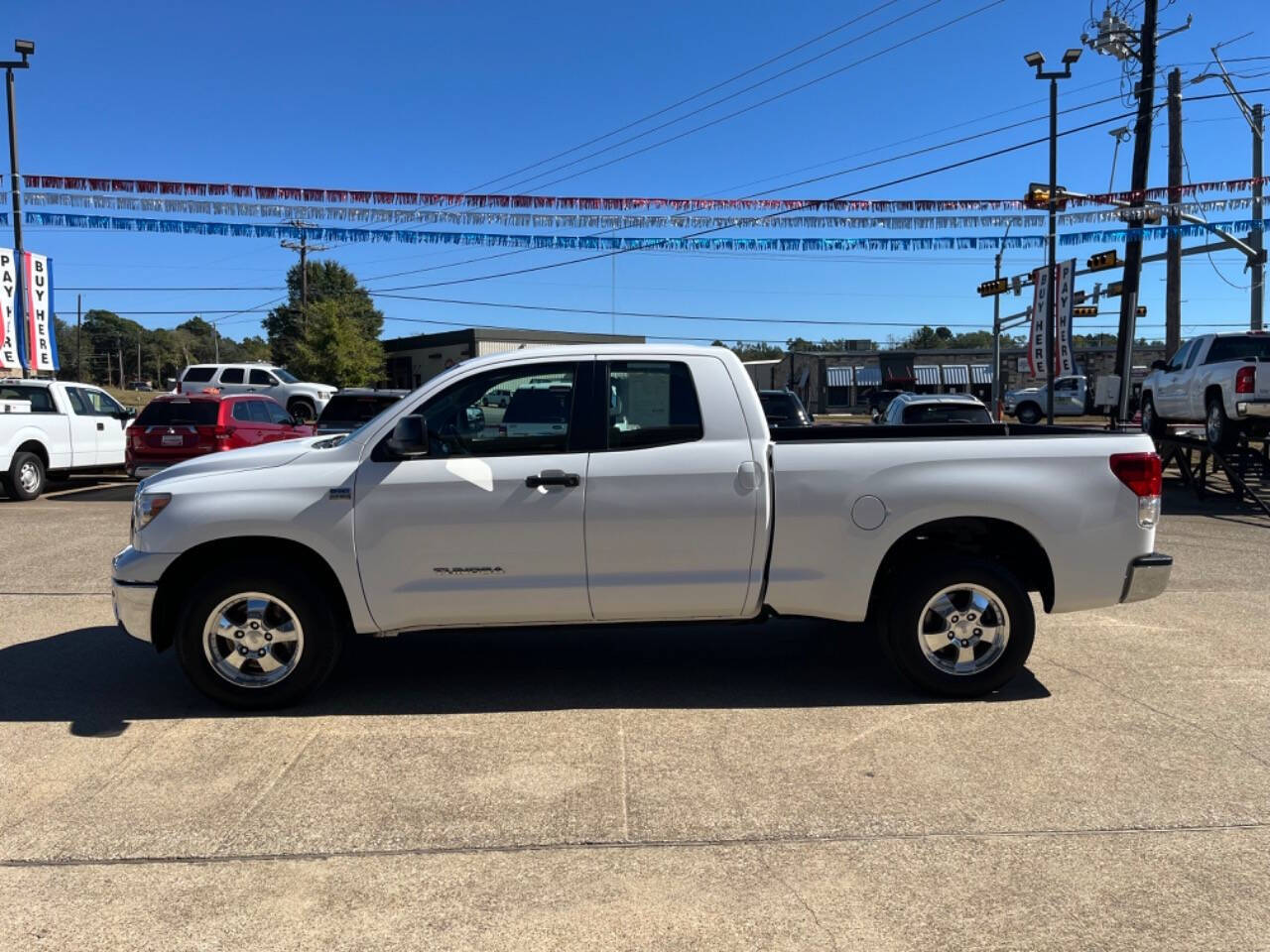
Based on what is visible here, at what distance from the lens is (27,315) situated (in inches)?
749

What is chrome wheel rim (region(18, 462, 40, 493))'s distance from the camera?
13914mm

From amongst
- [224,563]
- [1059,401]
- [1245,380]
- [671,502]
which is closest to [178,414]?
[224,563]

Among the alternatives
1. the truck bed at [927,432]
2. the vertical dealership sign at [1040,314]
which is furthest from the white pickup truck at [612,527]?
the vertical dealership sign at [1040,314]

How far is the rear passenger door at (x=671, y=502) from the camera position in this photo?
4.76 metres

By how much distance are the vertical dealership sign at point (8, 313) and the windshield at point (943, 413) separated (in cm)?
1744

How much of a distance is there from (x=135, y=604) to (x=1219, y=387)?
14.0 m

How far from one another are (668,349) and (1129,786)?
302 cm

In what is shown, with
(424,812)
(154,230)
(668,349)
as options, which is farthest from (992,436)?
(154,230)

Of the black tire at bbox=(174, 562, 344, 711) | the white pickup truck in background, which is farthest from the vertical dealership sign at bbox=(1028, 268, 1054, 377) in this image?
the black tire at bbox=(174, 562, 344, 711)

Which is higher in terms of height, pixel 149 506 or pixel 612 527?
pixel 149 506

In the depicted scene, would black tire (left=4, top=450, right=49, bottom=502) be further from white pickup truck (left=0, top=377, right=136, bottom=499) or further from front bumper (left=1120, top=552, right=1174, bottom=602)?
front bumper (left=1120, top=552, right=1174, bottom=602)

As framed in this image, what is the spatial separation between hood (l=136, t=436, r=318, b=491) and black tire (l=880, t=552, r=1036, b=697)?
331 cm

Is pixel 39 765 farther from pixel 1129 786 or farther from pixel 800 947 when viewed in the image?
pixel 1129 786

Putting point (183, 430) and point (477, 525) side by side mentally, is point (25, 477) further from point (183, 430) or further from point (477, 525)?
point (477, 525)
